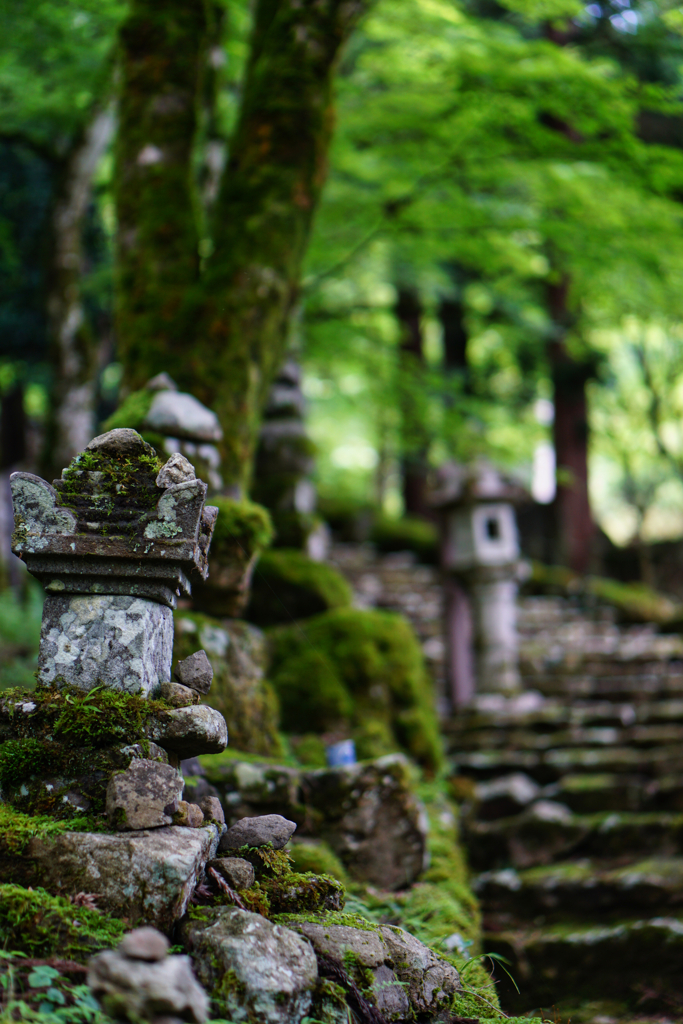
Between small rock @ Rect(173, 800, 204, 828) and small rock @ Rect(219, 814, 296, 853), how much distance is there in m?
0.13

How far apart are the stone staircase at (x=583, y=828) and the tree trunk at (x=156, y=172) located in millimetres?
3731

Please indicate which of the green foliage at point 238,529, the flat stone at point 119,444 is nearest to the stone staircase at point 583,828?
the green foliage at point 238,529

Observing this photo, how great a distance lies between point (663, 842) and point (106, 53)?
7933mm

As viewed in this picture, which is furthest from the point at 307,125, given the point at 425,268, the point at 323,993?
the point at 425,268

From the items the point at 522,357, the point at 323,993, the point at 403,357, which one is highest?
the point at 522,357

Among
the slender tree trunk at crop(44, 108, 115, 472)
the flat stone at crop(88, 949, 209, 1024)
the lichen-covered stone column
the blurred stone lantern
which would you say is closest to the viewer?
the flat stone at crop(88, 949, 209, 1024)

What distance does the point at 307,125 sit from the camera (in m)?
4.95

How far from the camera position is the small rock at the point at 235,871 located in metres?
2.09

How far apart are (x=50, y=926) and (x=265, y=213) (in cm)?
419

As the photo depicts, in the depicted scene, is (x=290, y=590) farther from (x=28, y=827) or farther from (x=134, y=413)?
(x=28, y=827)

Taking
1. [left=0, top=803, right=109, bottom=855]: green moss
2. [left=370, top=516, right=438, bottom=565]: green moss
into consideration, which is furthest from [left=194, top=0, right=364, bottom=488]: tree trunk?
[left=370, top=516, right=438, bottom=565]: green moss

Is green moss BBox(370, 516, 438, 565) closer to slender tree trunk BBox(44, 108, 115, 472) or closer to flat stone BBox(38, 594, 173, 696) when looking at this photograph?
slender tree trunk BBox(44, 108, 115, 472)

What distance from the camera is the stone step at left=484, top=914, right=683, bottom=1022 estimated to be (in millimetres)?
3266

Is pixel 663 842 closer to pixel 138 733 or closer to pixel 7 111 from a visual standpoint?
pixel 138 733
